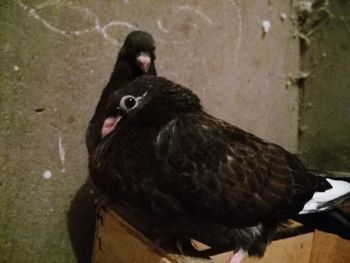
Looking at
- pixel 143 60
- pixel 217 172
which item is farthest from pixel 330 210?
pixel 143 60

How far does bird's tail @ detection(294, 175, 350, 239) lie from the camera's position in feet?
4.38

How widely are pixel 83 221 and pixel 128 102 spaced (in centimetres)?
63

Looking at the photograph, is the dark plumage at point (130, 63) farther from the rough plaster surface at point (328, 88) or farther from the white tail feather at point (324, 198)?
the rough plaster surface at point (328, 88)

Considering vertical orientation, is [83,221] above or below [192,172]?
below

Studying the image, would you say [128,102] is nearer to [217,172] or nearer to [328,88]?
[217,172]

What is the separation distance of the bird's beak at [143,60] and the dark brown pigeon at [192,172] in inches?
11.6

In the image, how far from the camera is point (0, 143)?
1464 mm

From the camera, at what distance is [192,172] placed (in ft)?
3.73

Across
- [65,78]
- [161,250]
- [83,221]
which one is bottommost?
[83,221]

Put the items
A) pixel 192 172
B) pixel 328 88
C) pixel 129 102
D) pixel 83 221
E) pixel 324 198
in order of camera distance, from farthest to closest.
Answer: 1. pixel 328 88
2. pixel 83 221
3. pixel 324 198
4. pixel 129 102
5. pixel 192 172

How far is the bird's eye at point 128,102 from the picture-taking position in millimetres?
1237

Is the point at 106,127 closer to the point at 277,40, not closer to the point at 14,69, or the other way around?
the point at 14,69

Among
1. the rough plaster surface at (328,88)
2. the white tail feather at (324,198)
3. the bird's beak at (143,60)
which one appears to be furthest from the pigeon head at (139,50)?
the rough plaster surface at (328,88)

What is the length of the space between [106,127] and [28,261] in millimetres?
600
